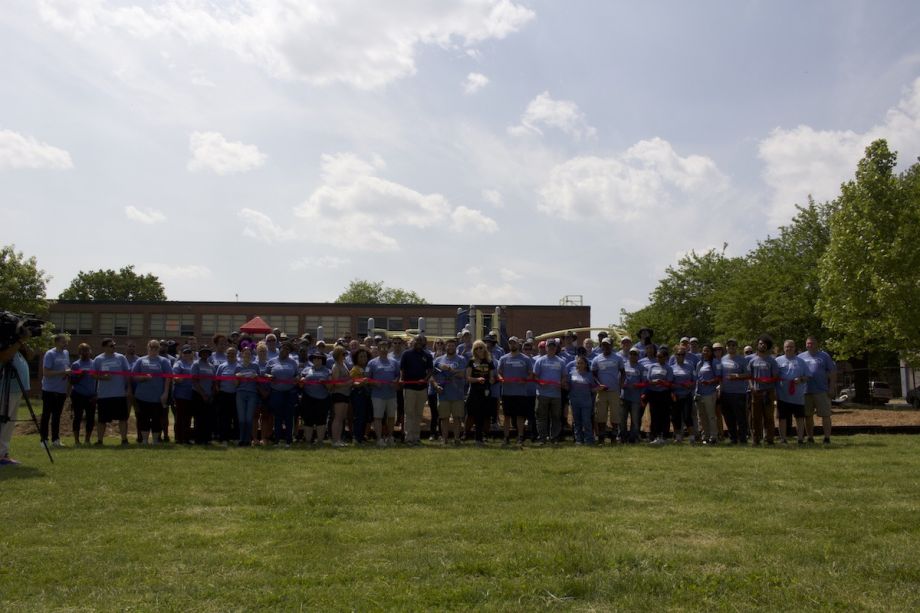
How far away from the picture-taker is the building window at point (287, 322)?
6781 cm

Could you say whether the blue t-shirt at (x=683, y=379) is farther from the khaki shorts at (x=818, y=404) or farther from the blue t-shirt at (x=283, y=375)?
the blue t-shirt at (x=283, y=375)

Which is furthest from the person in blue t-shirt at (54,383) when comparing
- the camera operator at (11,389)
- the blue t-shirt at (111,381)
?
the camera operator at (11,389)

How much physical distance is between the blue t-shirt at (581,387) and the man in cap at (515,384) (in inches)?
30.2

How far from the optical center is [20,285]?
45094 millimetres

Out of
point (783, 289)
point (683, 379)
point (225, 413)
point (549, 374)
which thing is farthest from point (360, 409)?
point (783, 289)

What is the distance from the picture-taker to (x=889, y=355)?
1438 inches

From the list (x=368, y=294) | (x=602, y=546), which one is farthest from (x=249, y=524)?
(x=368, y=294)

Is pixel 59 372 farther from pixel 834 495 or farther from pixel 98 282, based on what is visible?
pixel 98 282

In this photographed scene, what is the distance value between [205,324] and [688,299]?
40.2 metres

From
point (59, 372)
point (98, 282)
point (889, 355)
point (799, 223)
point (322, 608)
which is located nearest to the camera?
point (322, 608)

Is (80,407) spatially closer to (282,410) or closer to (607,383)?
(282,410)

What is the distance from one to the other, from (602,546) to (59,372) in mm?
10382

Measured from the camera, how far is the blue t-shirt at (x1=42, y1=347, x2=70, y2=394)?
12570 millimetres

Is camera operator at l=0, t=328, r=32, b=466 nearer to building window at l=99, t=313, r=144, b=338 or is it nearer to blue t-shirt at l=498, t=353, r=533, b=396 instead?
blue t-shirt at l=498, t=353, r=533, b=396
